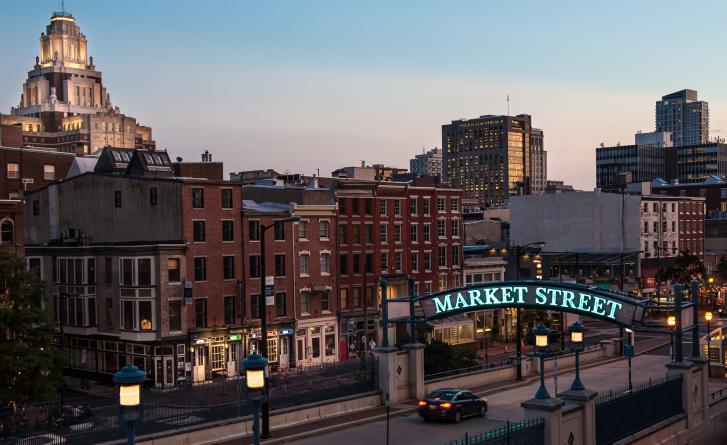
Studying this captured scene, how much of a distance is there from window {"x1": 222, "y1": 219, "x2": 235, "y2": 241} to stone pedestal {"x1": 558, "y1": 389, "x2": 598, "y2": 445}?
4227cm

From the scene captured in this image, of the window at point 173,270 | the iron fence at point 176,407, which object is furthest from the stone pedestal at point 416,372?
the window at point 173,270

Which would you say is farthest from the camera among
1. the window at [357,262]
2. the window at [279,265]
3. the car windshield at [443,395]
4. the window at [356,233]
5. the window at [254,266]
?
the window at [356,233]

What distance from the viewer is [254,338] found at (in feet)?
226

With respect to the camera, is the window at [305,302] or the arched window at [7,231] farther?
the window at [305,302]

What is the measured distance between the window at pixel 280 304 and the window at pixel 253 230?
507 centimetres

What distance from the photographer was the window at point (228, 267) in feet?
221

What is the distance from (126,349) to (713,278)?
3473 inches

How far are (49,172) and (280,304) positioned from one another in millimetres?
34736

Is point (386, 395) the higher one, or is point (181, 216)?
point (181, 216)

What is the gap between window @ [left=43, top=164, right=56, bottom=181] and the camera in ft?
296

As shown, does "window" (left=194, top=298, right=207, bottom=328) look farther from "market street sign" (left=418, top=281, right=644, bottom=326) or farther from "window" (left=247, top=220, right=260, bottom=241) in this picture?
"market street sign" (left=418, top=281, right=644, bottom=326)

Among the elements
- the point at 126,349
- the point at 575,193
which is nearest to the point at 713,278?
the point at 575,193

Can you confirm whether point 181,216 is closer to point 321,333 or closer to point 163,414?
point 321,333

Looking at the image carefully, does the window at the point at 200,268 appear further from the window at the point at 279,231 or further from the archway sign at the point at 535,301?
the archway sign at the point at 535,301
